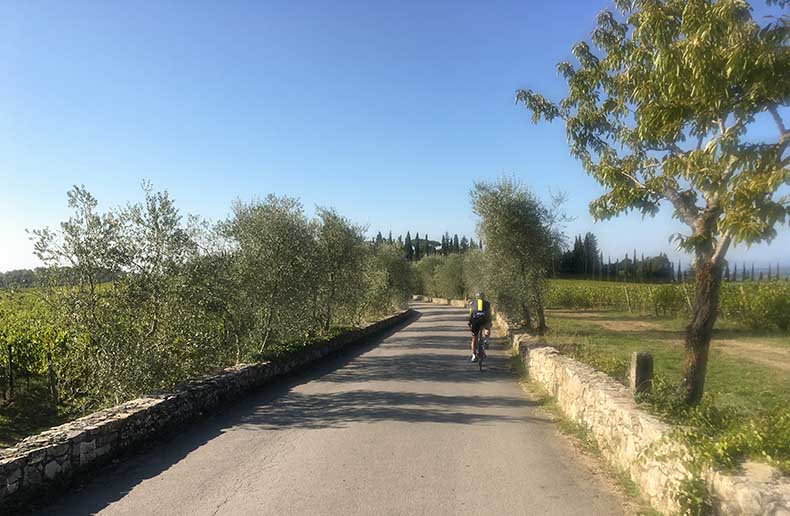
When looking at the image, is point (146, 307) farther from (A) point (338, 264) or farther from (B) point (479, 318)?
(A) point (338, 264)

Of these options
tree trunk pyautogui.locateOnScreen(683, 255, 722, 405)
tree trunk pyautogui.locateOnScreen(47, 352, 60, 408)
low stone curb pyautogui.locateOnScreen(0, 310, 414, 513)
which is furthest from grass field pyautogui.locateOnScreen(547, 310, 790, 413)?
tree trunk pyautogui.locateOnScreen(47, 352, 60, 408)

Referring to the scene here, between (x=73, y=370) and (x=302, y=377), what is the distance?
202 inches

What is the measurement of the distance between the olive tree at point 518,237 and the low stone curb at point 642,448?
36.8 ft

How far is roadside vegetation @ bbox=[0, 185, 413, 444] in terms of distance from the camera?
9336 mm

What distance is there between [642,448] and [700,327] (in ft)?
6.26

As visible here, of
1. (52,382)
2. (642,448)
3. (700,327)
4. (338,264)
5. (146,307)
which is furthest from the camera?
(338,264)

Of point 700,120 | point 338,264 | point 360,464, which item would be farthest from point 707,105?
point 338,264

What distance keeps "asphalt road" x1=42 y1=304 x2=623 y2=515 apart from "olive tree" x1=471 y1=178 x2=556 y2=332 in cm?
1079

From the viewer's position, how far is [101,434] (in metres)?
6.39

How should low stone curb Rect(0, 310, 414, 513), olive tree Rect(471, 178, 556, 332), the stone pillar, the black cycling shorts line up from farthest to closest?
olive tree Rect(471, 178, 556, 332) < the black cycling shorts < the stone pillar < low stone curb Rect(0, 310, 414, 513)

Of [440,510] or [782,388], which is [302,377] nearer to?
[440,510]

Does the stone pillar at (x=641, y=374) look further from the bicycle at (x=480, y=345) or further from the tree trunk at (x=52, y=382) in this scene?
the tree trunk at (x=52, y=382)

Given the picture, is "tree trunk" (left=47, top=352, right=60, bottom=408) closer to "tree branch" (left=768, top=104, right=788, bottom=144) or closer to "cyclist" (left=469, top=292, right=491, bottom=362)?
"cyclist" (left=469, top=292, right=491, bottom=362)

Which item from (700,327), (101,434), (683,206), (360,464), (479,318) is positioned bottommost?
(360,464)
